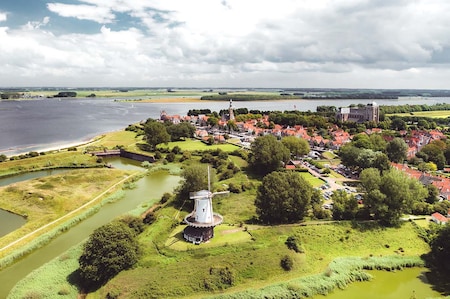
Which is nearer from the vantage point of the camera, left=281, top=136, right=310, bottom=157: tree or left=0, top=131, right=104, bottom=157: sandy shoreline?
left=281, top=136, right=310, bottom=157: tree

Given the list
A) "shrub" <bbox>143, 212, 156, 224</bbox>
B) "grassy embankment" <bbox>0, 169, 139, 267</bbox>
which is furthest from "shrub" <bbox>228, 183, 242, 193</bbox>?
"grassy embankment" <bbox>0, 169, 139, 267</bbox>

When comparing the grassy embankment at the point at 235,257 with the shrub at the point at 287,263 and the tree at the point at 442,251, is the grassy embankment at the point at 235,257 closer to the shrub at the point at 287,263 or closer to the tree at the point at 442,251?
the shrub at the point at 287,263

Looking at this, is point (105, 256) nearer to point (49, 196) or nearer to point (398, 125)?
point (49, 196)

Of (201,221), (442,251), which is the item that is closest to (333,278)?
(442,251)

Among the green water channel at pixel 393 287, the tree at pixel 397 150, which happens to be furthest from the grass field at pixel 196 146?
the green water channel at pixel 393 287

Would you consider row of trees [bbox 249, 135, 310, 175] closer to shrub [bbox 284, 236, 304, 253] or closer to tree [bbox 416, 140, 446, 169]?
shrub [bbox 284, 236, 304, 253]
